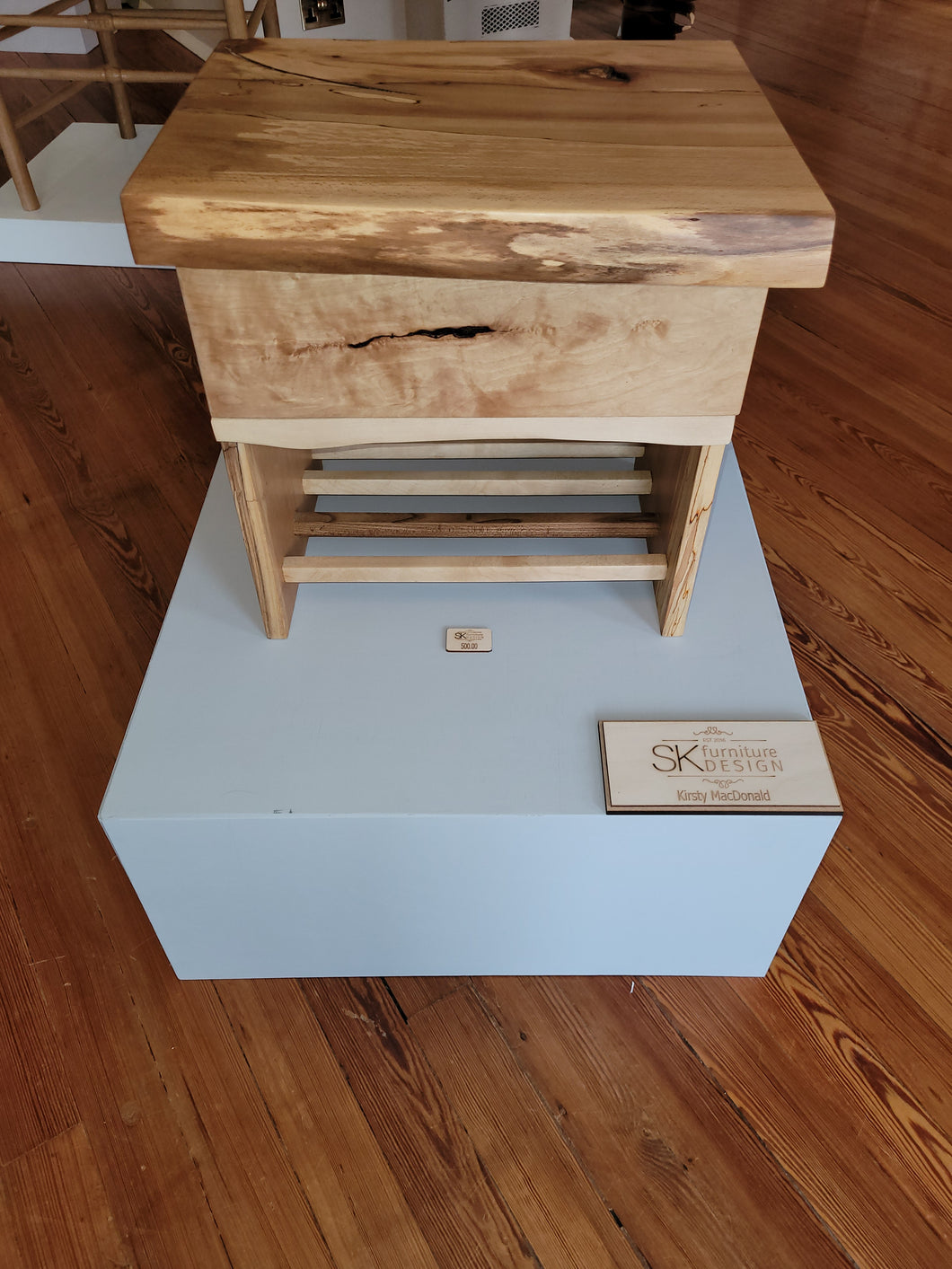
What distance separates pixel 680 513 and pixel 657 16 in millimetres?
2739

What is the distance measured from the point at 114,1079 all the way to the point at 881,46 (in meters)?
4.19

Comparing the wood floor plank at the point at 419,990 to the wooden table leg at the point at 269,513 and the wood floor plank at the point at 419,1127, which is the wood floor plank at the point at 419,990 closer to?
the wood floor plank at the point at 419,1127

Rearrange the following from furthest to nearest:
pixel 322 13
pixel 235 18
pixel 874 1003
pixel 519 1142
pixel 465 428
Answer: pixel 322 13 < pixel 235 18 < pixel 874 1003 < pixel 519 1142 < pixel 465 428

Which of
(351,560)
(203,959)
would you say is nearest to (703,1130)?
(203,959)

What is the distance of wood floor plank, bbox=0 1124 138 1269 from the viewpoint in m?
0.91

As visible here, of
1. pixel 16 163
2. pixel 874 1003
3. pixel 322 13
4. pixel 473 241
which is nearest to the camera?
pixel 473 241

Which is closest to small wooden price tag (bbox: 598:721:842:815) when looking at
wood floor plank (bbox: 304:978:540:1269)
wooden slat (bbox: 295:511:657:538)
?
wooden slat (bbox: 295:511:657:538)

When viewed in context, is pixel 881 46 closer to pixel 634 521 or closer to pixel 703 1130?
pixel 634 521

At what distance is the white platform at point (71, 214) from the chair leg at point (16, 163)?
0.09ft

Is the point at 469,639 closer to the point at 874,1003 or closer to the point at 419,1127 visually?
the point at 419,1127

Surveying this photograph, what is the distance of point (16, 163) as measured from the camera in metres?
2.18

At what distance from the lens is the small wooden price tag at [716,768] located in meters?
0.91

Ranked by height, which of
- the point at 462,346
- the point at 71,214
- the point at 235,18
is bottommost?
the point at 71,214

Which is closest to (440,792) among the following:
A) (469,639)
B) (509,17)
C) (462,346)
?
(469,639)
